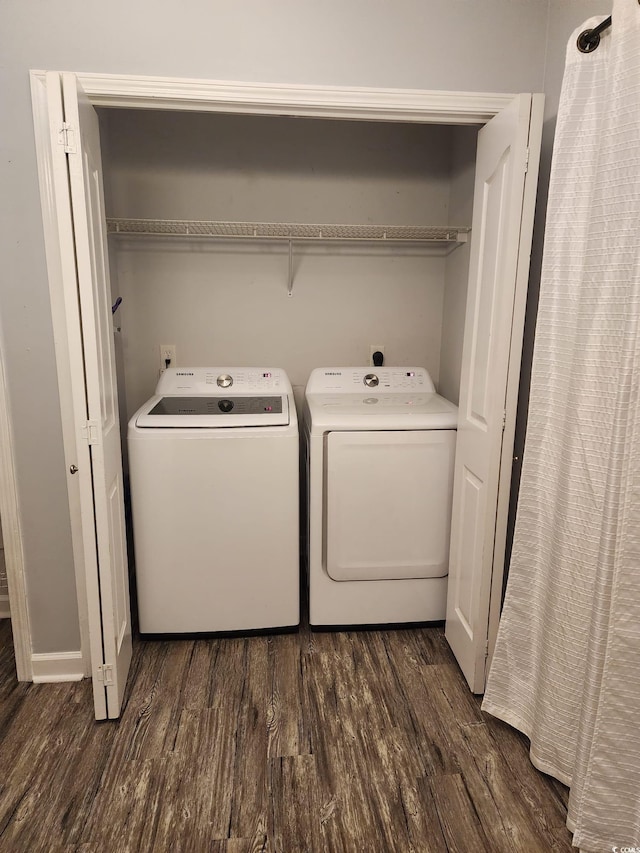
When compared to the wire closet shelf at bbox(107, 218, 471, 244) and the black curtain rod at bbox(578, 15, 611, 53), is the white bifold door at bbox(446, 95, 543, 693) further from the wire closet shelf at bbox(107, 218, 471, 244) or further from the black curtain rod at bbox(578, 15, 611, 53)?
the wire closet shelf at bbox(107, 218, 471, 244)

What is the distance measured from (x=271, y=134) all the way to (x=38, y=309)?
141cm

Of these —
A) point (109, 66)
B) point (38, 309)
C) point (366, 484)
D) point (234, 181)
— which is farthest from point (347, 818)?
point (234, 181)

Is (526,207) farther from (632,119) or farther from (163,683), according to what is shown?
(163,683)

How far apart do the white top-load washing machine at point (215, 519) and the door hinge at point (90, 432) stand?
408 millimetres

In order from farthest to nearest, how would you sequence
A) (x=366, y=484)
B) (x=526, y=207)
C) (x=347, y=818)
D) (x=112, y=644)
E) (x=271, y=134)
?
1. (x=271, y=134)
2. (x=366, y=484)
3. (x=112, y=644)
4. (x=526, y=207)
5. (x=347, y=818)

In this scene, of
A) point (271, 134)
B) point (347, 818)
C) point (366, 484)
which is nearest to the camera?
point (347, 818)

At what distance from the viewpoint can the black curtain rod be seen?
1201 millimetres

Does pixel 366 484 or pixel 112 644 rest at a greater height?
pixel 366 484

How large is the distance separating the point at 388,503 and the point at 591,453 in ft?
3.08

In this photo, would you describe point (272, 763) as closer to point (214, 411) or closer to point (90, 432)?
point (90, 432)

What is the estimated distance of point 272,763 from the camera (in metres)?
1.57

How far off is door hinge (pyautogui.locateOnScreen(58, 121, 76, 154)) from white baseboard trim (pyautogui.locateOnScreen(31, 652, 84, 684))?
165 cm

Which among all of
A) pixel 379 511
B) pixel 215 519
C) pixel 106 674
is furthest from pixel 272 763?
pixel 379 511

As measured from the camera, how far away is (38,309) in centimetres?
168
